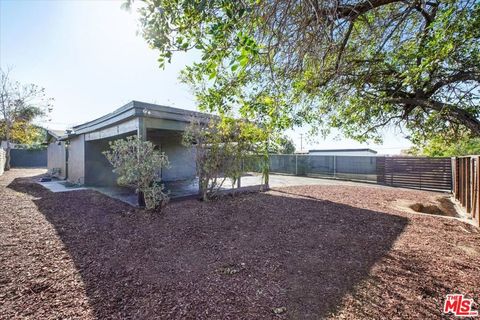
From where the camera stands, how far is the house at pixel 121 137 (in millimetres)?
5863

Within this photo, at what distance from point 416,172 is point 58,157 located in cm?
1970

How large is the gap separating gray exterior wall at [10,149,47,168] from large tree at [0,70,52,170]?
2.62 metres

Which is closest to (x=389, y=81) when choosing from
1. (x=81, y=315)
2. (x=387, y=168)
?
(x=81, y=315)

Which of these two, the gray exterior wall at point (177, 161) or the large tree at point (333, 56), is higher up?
the large tree at point (333, 56)

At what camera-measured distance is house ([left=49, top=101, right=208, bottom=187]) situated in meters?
5.86

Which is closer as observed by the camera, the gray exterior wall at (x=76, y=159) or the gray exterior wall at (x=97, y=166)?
the gray exterior wall at (x=97, y=166)

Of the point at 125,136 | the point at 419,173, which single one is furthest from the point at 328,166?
the point at 125,136

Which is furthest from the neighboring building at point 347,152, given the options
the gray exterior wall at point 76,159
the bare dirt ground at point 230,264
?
the gray exterior wall at point 76,159

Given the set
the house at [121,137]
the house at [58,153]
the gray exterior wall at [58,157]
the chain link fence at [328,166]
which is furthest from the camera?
the chain link fence at [328,166]

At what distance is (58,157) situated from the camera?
13188 millimetres

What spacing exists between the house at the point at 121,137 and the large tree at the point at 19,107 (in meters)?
6.91

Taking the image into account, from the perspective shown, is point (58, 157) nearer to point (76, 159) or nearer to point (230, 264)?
point (76, 159)

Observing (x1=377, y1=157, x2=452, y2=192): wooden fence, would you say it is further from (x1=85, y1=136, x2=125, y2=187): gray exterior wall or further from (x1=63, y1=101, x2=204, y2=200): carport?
(x1=85, y1=136, x2=125, y2=187): gray exterior wall

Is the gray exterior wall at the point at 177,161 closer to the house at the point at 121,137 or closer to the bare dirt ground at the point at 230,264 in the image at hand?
the house at the point at 121,137
